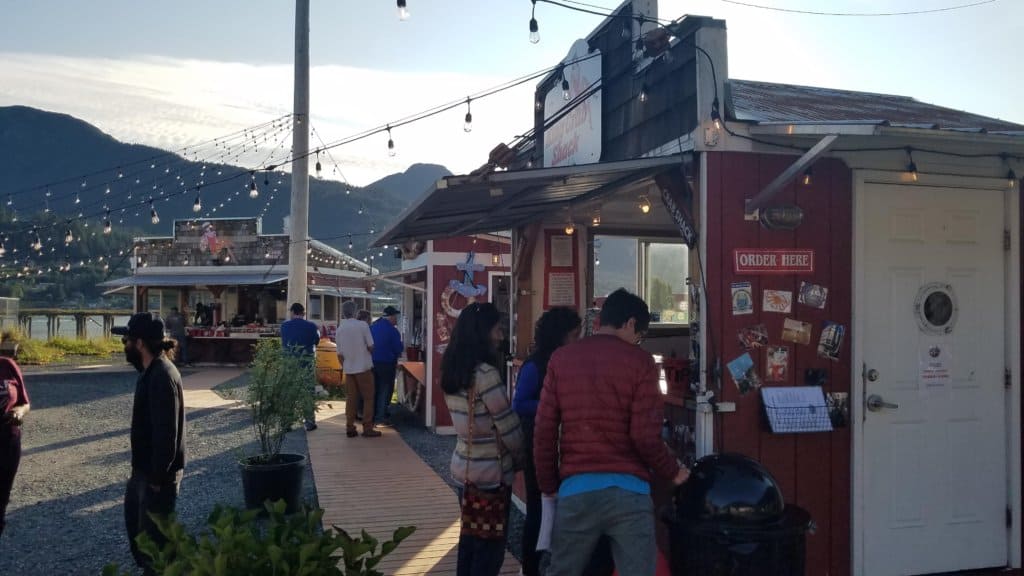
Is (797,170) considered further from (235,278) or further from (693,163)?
(235,278)

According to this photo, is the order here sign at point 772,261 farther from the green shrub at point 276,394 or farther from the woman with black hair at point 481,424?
the green shrub at point 276,394

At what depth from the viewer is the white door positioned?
4.72 m

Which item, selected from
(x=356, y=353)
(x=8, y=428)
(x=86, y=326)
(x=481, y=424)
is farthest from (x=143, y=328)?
(x=86, y=326)

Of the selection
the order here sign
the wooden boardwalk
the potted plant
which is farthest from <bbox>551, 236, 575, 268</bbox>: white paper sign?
the order here sign

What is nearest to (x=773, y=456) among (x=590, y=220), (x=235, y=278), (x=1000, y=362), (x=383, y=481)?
(x=1000, y=362)

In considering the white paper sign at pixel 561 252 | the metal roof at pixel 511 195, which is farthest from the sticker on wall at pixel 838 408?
the white paper sign at pixel 561 252

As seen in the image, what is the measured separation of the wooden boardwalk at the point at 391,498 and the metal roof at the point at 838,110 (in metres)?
3.33

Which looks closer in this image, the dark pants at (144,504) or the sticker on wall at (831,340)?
the dark pants at (144,504)

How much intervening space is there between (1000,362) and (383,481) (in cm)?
540

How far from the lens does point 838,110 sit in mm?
5125

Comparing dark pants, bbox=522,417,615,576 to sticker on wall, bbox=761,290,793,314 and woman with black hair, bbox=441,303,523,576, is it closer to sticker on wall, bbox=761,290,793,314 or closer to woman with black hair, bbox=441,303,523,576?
woman with black hair, bbox=441,303,523,576

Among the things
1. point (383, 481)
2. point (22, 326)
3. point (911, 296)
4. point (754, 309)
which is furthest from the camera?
point (22, 326)

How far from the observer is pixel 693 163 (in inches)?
178

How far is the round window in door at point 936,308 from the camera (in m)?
4.84
